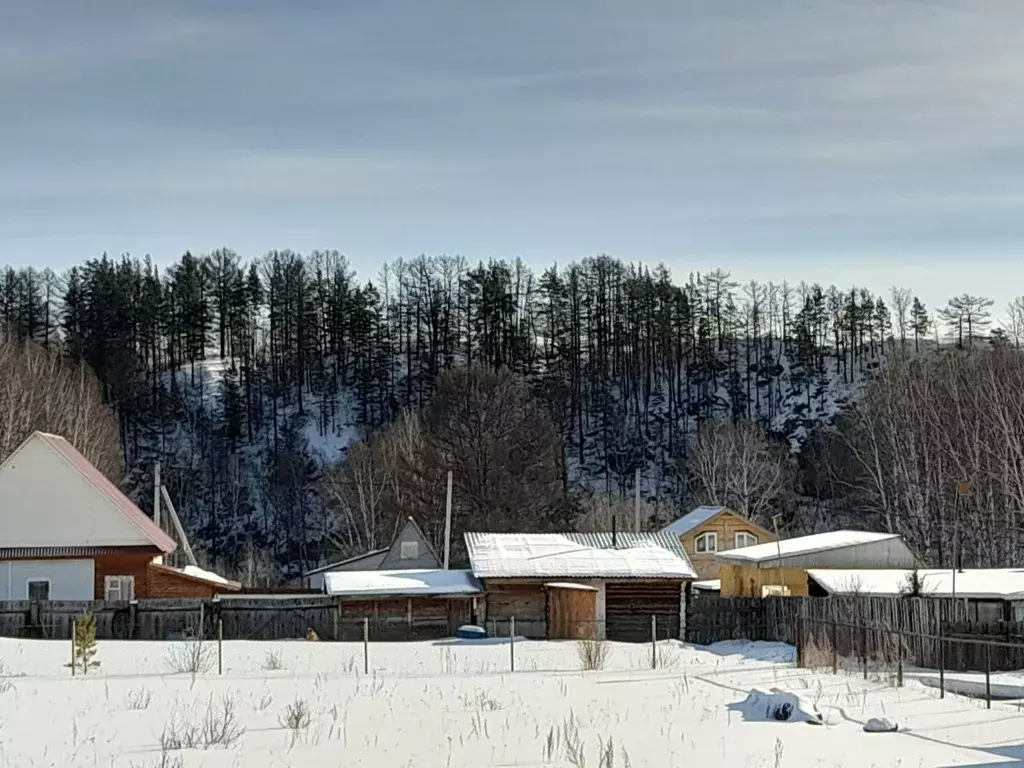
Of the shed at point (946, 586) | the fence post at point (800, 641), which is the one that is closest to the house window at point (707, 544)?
the shed at point (946, 586)

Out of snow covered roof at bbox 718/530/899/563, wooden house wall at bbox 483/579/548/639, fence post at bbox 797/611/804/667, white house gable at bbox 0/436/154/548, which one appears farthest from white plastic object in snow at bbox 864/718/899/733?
white house gable at bbox 0/436/154/548

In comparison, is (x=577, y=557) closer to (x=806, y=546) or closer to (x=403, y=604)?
(x=403, y=604)

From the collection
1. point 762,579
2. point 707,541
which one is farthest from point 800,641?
point 707,541

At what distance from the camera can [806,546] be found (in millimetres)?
46906

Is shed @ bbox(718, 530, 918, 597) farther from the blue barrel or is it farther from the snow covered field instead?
the snow covered field

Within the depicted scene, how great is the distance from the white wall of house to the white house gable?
0.71 m

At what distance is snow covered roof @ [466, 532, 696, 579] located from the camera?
40.5 metres

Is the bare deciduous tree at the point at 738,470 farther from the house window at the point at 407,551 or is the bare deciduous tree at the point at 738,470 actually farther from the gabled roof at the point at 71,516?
the gabled roof at the point at 71,516

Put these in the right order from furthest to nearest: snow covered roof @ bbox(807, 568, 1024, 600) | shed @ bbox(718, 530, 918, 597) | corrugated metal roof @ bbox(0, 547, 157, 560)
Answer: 1. shed @ bbox(718, 530, 918, 597)
2. corrugated metal roof @ bbox(0, 547, 157, 560)
3. snow covered roof @ bbox(807, 568, 1024, 600)

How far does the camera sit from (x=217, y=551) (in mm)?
77375

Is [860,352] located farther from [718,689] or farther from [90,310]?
[718,689]

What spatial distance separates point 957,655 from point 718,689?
43.0 feet

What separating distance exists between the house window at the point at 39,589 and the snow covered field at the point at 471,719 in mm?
13967

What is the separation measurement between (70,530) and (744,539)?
1282 inches
